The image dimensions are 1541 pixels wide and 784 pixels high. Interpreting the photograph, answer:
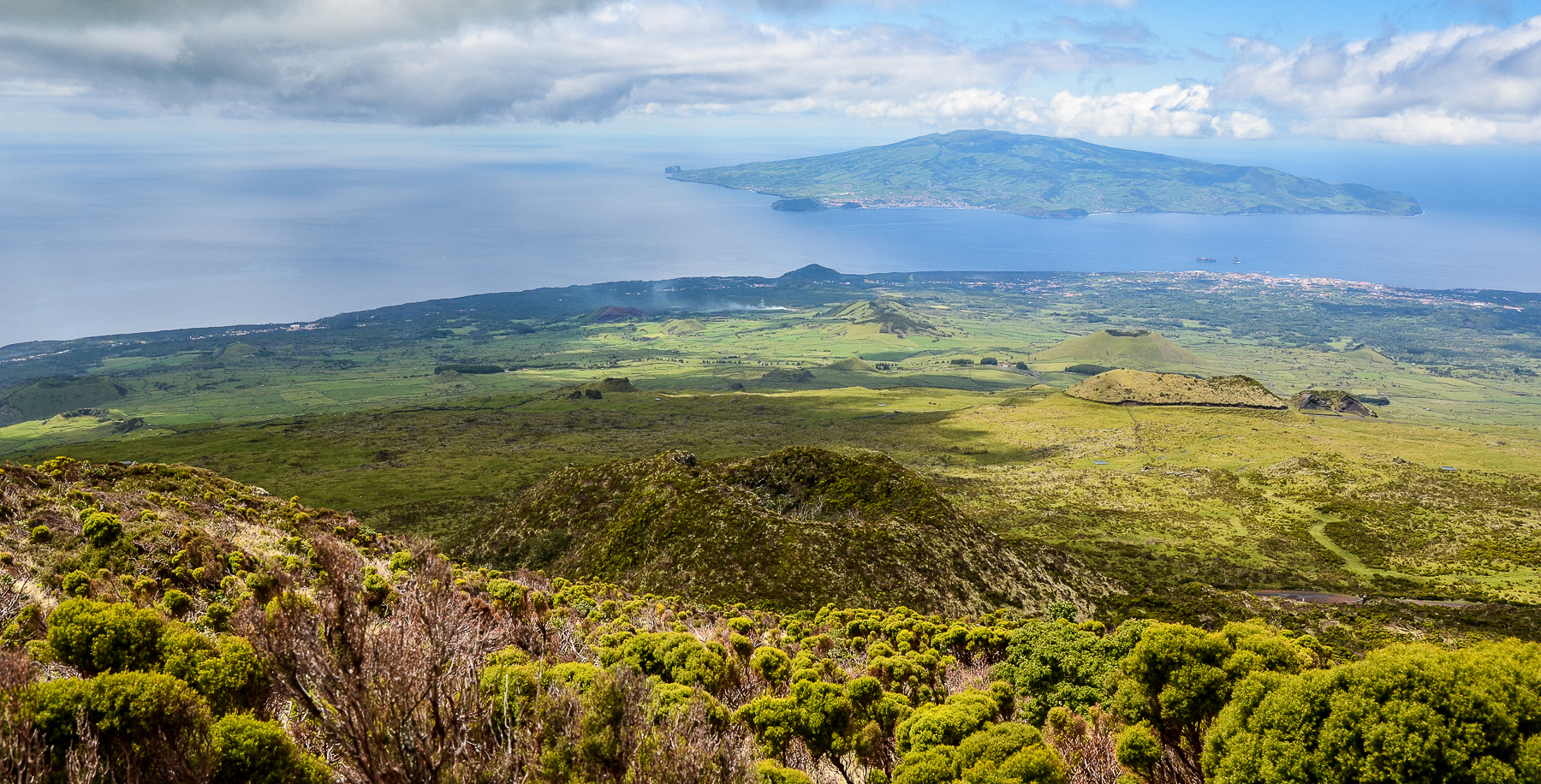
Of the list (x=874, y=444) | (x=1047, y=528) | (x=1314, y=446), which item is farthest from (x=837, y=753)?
(x=1314, y=446)

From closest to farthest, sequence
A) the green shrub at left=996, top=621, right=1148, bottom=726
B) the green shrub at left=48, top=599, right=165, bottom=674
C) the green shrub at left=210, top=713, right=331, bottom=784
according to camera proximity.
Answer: the green shrub at left=210, top=713, right=331, bottom=784 < the green shrub at left=48, top=599, right=165, bottom=674 < the green shrub at left=996, top=621, right=1148, bottom=726

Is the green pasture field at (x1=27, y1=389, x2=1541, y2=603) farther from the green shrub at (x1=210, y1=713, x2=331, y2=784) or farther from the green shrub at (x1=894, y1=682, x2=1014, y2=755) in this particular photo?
the green shrub at (x1=210, y1=713, x2=331, y2=784)

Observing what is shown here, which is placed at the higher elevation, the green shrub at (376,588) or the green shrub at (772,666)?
the green shrub at (376,588)

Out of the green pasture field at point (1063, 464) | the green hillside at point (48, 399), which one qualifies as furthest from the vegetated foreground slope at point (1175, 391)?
the green hillside at point (48, 399)

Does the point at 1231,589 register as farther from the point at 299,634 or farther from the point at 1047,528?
the point at 299,634

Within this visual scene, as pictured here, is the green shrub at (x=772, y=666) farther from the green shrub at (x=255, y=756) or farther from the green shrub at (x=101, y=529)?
the green shrub at (x=101, y=529)

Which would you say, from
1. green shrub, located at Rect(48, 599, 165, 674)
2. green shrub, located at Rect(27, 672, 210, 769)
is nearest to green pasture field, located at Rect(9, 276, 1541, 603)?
green shrub, located at Rect(48, 599, 165, 674)
